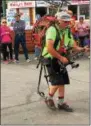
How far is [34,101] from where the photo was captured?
7289 mm

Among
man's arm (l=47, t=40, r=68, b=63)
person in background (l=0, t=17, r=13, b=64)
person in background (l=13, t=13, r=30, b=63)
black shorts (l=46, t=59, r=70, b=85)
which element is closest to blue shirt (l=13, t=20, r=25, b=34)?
person in background (l=13, t=13, r=30, b=63)

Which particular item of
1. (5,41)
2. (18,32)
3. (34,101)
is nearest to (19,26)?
(18,32)

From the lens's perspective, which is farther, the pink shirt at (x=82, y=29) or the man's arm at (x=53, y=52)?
the pink shirt at (x=82, y=29)

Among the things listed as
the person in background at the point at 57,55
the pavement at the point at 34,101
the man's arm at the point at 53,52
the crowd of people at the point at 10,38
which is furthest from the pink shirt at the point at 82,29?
the man's arm at the point at 53,52

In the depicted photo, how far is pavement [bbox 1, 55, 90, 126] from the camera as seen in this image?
611cm

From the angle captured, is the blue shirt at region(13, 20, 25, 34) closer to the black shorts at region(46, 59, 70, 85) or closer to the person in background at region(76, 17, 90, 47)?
the person in background at region(76, 17, 90, 47)

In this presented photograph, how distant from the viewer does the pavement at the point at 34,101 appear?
6.11 m

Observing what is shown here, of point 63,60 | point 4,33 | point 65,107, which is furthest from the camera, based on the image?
point 4,33

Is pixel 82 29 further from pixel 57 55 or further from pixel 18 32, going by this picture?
pixel 57 55

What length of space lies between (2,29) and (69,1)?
3.41 m

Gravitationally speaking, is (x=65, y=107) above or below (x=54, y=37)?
below

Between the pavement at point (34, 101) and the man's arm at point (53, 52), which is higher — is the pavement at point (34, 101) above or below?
below

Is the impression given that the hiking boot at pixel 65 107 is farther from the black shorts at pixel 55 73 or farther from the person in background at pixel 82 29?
the person in background at pixel 82 29

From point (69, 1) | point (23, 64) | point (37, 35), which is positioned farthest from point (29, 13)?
point (37, 35)
